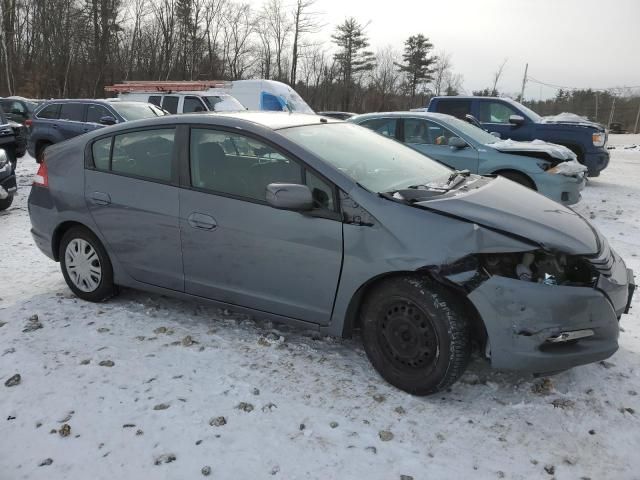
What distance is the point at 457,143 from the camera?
25.5ft

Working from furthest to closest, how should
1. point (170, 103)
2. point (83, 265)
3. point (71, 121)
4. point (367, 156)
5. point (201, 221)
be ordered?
point (170, 103) → point (71, 121) → point (83, 265) → point (367, 156) → point (201, 221)

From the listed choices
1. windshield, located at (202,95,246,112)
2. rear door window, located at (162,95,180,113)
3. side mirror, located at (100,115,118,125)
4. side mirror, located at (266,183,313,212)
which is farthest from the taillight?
rear door window, located at (162,95,180,113)

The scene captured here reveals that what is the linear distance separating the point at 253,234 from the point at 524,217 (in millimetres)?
1636

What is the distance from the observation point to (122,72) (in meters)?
37.7

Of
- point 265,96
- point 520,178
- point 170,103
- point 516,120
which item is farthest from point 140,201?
point 265,96

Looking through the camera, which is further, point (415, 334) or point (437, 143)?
point (437, 143)

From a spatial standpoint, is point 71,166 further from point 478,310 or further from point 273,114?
point 478,310

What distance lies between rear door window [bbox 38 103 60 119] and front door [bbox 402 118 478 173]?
26.9 feet

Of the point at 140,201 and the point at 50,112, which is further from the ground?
the point at 50,112

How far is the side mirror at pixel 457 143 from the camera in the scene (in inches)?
306

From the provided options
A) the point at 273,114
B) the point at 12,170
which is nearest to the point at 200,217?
the point at 273,114

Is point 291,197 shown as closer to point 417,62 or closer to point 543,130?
point 543,130

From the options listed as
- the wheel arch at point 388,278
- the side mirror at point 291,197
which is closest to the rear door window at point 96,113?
the side mirror at point 291,197

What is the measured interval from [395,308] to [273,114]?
1.88 m
